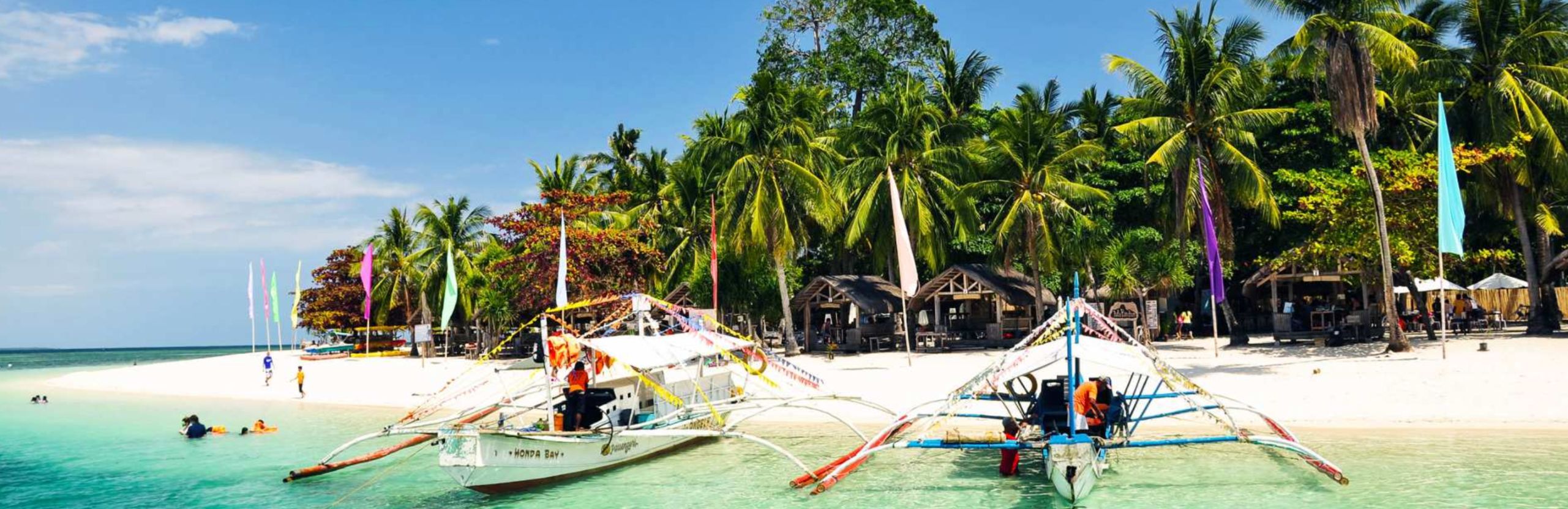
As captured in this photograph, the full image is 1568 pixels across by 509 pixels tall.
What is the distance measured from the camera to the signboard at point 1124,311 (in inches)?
1215

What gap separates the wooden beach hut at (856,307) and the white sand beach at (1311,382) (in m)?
1.73

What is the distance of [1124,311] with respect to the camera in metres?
31.2

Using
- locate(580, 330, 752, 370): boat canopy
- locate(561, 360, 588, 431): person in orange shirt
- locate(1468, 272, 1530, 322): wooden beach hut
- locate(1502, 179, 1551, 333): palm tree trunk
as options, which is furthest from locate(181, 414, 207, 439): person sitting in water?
locate(1468, 272, 1530, 322): wooden beach hut

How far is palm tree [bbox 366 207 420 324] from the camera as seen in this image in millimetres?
52938

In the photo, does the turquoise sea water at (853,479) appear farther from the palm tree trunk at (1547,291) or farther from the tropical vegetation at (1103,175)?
the palm tree trunk at (1547,291)

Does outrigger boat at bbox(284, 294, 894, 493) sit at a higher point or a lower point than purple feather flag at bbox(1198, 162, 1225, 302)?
lower

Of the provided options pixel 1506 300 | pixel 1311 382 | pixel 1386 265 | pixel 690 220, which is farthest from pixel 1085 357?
pixel 1506 300

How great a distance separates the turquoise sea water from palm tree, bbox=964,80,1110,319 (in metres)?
14.1

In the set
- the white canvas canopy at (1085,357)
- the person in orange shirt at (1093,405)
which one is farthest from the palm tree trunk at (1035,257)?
the person in orange shirt at (1093,405)

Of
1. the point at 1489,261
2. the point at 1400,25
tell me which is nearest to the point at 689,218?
the point at 1400,25

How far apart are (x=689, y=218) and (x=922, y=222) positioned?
1156 cm

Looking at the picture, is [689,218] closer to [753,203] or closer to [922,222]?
[753,203]

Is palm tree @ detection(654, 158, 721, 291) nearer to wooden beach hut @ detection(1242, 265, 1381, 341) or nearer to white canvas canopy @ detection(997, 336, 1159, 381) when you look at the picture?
wooden beach hut @ detection(1242, 265, 1381, 341)

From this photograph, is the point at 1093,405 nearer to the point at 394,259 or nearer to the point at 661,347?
the point at 661,347
